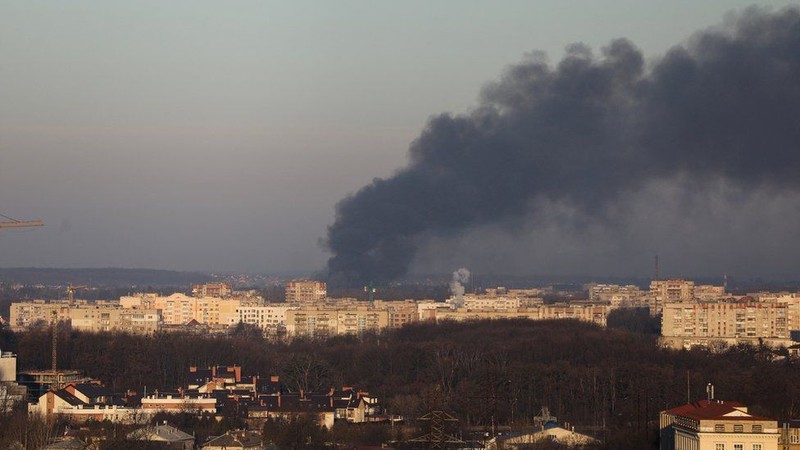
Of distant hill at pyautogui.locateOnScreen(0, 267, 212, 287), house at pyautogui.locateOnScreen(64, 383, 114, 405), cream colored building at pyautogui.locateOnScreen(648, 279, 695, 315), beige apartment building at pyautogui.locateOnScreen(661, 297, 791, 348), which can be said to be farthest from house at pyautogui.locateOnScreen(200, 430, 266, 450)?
distant hill at pyautogui.locateOnScreen(0, 267, 212, 287)

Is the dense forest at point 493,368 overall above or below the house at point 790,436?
above

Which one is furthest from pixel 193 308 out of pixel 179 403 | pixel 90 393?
pixel 179 403

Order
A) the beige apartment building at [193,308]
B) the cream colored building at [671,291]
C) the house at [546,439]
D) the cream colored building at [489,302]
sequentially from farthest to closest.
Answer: the cream colored building at [671,291], the beige apartment building at [193,308], the cream colored building at [489,302], the house at [546,439]

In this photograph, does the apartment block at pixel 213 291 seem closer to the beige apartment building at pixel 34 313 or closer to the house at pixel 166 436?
the beige apartment building at pixel 34 313

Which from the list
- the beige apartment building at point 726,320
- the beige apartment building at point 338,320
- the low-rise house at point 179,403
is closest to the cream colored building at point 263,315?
the beige apartment building at point 338,320

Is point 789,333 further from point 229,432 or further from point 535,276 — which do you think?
point 535,276

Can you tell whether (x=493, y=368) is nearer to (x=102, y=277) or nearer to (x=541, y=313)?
(x=541, y=313)

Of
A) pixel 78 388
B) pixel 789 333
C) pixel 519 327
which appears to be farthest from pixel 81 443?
pixel 789 333
